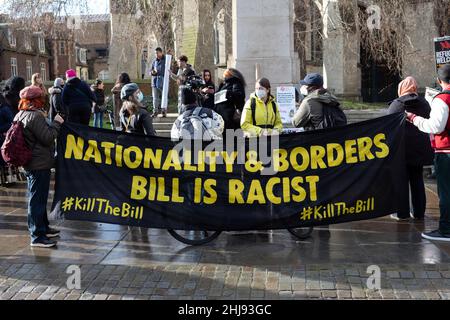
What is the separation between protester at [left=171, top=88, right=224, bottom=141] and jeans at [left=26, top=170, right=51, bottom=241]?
5.30 feet

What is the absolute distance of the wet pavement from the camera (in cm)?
525

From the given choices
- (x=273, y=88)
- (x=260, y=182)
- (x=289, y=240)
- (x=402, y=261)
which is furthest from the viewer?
(x=273, y=88)

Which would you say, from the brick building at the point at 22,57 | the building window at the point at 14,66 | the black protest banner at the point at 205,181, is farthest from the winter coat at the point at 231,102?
the building window at the point at 14,66

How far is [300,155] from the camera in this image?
6523 mm

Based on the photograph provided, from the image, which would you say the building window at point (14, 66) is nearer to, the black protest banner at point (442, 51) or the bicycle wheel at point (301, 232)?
the black protest banner at point (442, 51)

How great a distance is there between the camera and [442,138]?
6602 mm

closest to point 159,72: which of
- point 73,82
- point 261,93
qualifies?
point 73,82

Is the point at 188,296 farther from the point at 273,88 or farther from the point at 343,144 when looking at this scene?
the point at 273,88

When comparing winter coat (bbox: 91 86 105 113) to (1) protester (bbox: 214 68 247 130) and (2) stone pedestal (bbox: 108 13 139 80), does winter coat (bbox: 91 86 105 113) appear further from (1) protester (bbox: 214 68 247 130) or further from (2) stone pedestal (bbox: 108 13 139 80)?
(2) stone pedestal (bbox: 108 13 139 80)

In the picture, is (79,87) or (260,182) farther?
(79,87)

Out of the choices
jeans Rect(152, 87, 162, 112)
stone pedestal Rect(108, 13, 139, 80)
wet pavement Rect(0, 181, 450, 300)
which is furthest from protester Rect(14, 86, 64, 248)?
stone pedestal Rect(108, 13, 139, 80)

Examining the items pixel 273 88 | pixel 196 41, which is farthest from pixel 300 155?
pixel 196 41

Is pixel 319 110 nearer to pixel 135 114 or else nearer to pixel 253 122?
pixel 253 122

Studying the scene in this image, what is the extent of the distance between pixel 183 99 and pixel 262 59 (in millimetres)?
6896
